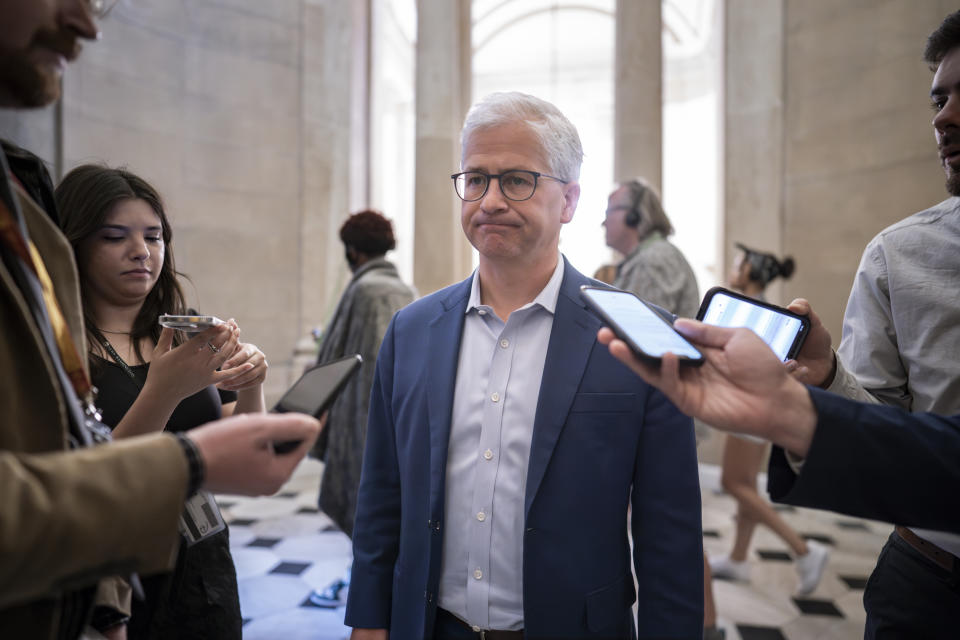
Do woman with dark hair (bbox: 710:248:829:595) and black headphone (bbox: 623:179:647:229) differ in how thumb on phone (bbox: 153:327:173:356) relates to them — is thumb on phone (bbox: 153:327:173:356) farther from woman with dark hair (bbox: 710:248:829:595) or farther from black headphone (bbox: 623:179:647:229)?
woman with dark hair (bbox: 710:248:829:595)

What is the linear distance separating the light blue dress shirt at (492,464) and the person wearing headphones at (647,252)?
220cm

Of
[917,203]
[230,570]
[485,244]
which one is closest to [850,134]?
[917,203]

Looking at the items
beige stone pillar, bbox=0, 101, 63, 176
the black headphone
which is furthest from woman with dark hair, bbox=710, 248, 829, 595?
beige stone pillar, bbox=0, 101, 63, 176

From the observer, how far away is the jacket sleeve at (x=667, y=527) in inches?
57.5

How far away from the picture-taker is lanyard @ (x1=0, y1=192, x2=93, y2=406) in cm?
88

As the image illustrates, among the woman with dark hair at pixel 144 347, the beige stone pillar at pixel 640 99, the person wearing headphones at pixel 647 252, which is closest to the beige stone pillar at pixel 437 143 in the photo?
the beige stone pillar at pixel 640 99

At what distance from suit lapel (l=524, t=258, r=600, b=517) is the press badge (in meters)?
0.92

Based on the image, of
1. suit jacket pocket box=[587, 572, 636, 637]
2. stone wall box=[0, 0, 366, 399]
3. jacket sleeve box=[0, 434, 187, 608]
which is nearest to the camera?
jacket sleeve box=[0, 434, 187, 608]

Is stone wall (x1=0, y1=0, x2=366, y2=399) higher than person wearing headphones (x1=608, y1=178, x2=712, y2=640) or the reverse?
higher

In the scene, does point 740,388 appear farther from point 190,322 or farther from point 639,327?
point 190,322

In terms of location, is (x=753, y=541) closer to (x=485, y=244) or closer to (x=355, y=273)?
(x=355, y=273)

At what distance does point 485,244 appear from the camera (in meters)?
1.66

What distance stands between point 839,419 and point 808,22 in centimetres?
694

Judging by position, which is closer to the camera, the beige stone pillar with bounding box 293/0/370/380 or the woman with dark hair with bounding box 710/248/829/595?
the woman with dark hair with bounding box 710/248/829/595
